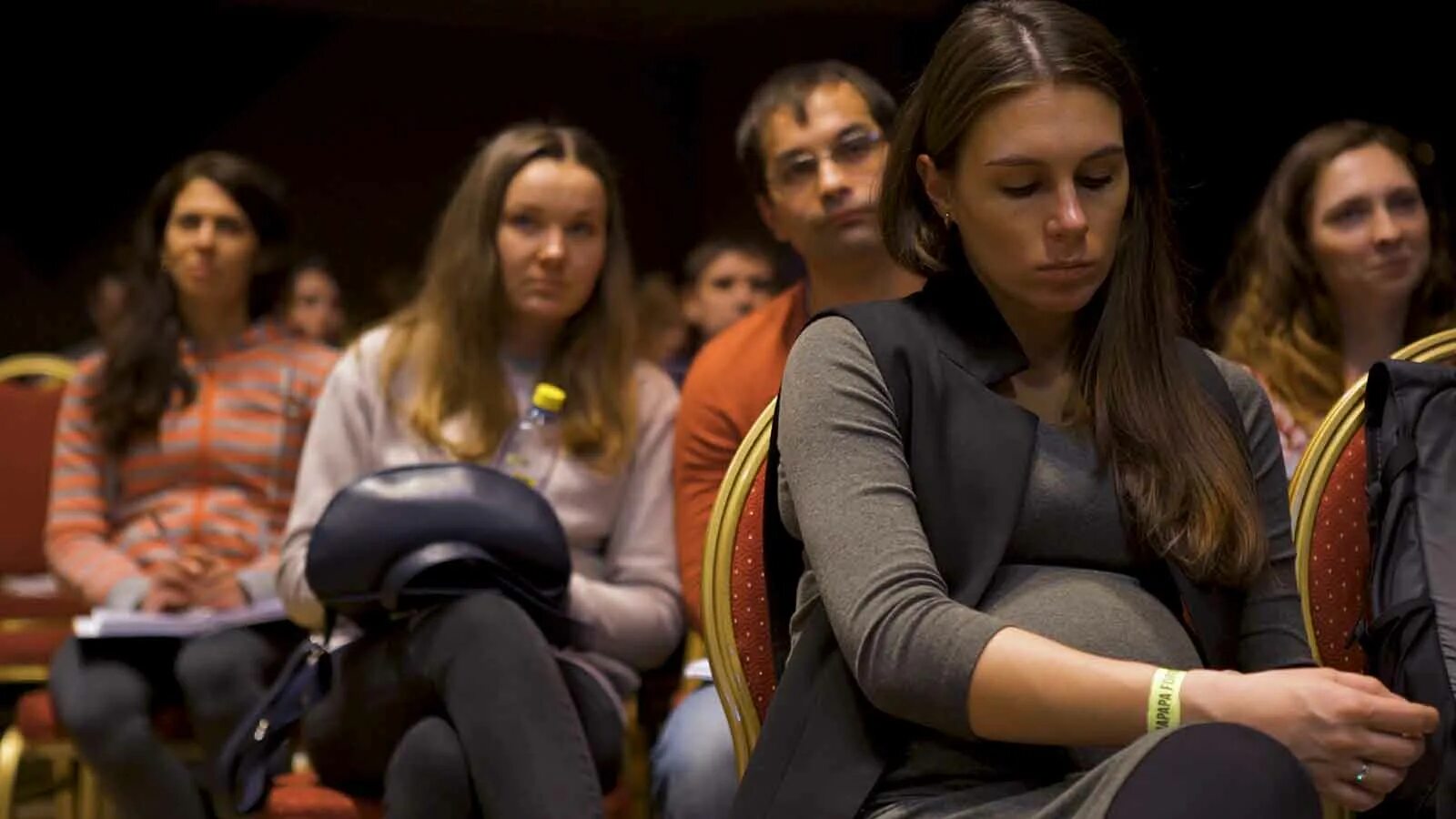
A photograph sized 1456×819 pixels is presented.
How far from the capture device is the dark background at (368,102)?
7738 millimetres

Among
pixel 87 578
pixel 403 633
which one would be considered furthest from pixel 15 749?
pixel 403 633

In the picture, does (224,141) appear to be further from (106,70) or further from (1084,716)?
(1084,716)

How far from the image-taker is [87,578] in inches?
111

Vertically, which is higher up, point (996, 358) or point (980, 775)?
point (996, 358)

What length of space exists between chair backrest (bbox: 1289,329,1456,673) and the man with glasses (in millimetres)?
589

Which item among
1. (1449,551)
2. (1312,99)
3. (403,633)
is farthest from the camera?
(1312,99)

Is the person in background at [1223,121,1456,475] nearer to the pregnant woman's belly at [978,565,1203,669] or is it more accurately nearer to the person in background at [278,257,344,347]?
the pregnant woman's belly at [978,565,1203,669]

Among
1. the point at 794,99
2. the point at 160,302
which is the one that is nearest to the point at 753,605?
the point at 794,99

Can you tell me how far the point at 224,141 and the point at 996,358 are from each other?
281 inches

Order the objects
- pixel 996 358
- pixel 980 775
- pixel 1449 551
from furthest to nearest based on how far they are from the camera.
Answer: pixel 1449 551, pixel 996 358, pixel 980 775

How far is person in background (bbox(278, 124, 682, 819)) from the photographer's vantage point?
206 centimetres

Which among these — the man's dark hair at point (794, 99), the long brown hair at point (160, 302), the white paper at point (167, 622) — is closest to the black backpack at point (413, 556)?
the white paper at point (167, 622)

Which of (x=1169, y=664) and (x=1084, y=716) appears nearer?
(x=1084, y=716)

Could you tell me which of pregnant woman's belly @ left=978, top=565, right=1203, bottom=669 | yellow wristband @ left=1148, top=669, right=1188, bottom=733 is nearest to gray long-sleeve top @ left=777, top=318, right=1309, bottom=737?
pregnant woman's belly @ left=978, top=565, right=1203, bottom=669
